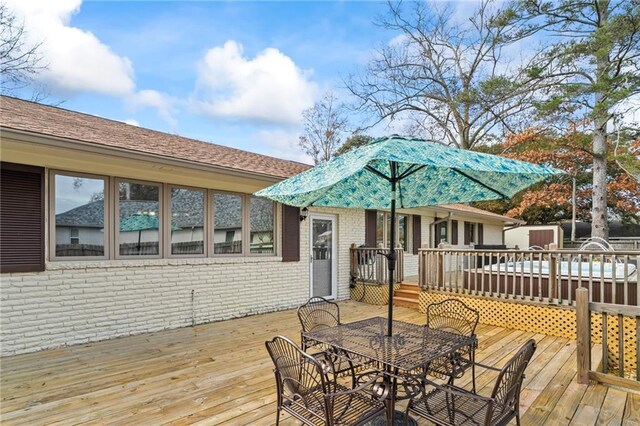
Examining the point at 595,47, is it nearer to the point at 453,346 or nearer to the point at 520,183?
the point at 520,183

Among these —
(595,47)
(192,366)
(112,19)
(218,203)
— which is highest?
(595,47)

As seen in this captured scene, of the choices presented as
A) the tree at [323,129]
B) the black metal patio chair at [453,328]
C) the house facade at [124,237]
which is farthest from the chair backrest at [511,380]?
the tree at [323,129]

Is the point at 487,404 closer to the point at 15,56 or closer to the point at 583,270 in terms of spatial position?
the point at 583,270

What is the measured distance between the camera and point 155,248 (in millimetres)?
5805

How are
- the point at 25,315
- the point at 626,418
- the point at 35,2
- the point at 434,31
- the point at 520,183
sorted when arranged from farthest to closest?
1. the point at 434,31
2. the point at 35,2
3. the point at 25,315
4. the point at 520,183
5. the point at 626,418

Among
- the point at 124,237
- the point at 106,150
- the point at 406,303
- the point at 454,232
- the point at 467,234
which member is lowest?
the point at 406,303

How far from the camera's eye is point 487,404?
224cm

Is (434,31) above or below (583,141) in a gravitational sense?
above

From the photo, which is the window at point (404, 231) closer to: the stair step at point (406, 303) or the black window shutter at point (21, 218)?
the stair step at point (406, 303)

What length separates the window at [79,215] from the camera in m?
4.89

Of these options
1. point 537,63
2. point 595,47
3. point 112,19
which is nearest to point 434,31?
point 537,63

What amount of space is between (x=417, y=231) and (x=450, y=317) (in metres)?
7.89

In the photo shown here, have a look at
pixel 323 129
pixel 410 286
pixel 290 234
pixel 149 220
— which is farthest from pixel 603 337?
pixel 323 129

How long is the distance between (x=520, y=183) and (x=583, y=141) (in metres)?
10.8
